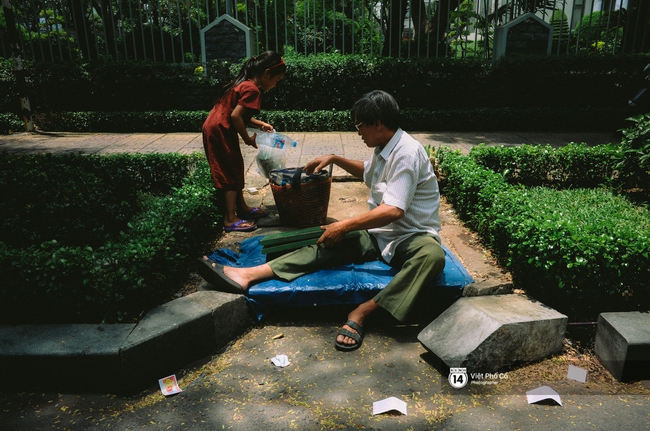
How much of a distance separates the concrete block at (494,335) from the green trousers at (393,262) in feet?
0.83

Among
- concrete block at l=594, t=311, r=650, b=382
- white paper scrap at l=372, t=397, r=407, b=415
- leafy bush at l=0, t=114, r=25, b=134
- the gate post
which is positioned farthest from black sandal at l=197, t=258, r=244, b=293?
leafy bush at l=0, t=114, r=25, b=134

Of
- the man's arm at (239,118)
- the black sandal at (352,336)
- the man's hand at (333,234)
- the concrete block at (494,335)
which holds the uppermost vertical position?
the man's arm at (239,118)

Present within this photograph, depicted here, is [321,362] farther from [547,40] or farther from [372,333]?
[547,40]

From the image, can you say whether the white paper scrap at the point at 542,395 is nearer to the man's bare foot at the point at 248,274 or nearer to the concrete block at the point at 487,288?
the concrete block at the point at 487,288

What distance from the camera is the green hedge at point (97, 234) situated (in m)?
3.10

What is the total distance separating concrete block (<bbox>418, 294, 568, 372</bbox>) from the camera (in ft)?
9.77

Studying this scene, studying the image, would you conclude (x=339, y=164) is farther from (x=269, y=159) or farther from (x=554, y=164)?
(x=554, y=164)

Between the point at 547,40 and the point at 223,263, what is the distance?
380 inches

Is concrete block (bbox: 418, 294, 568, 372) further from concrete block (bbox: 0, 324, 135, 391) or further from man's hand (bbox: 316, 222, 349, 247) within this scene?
concrete block (bbox: 0, 324, 135, 391)

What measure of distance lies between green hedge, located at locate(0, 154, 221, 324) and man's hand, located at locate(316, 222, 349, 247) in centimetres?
106

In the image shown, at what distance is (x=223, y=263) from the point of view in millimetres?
4027

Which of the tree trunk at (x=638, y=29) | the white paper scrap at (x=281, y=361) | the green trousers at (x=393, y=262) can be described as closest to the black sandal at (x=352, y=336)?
the green trousers at (x=393, y=262)

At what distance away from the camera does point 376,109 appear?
3.46 m

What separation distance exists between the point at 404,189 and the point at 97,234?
7.92 ft
